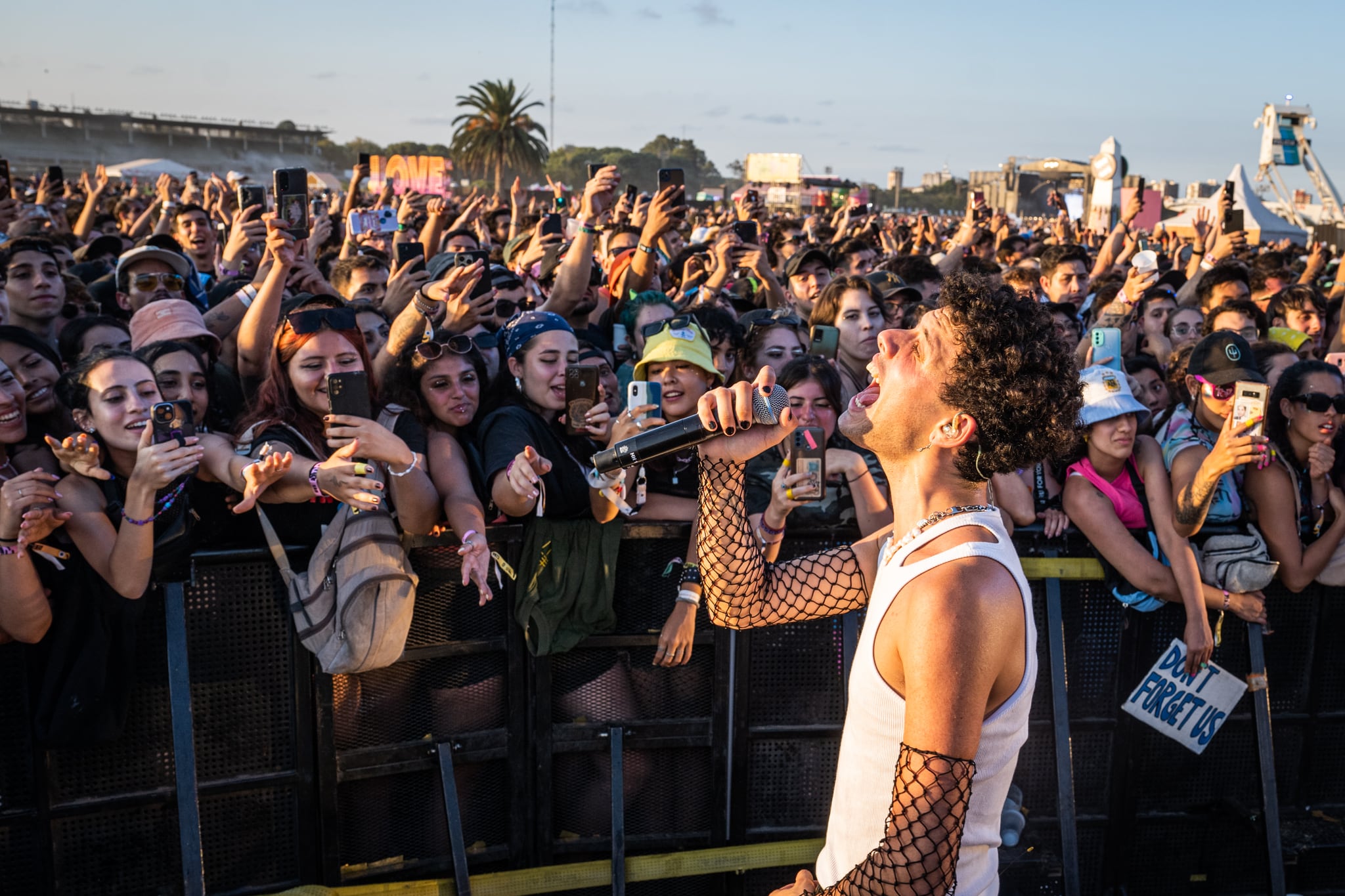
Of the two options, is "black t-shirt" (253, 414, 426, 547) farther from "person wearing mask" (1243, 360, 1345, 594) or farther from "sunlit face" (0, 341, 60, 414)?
"person wearing mask" (1243, 360, 1345, 594)

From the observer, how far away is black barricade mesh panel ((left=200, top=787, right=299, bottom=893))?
11.5 feet

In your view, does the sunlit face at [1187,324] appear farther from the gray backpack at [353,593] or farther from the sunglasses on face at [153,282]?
the sunglasses on face at [153,282]

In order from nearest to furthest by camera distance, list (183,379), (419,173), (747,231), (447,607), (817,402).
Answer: (447,607), (183,379), (817,402), (747,231), (419,173)

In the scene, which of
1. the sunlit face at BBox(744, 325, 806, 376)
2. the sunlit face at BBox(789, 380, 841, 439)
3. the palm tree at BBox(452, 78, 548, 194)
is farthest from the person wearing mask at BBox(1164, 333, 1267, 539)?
the palm tree at BBox(452, 78, 548, 194)

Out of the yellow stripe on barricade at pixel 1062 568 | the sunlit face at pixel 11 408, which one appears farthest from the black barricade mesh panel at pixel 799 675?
the sunlit face at pixel 11 408

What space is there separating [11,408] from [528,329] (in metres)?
1.80

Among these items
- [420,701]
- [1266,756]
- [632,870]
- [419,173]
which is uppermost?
[419,173]

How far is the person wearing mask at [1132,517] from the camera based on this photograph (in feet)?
12.7

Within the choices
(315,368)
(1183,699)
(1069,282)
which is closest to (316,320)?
(315,368)

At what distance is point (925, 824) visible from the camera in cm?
185

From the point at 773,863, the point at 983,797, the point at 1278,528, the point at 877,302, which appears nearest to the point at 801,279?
the point at 877,302

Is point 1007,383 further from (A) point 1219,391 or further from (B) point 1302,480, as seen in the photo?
(B) point 1302,480

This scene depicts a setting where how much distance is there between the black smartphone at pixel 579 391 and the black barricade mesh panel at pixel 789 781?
1437 mm

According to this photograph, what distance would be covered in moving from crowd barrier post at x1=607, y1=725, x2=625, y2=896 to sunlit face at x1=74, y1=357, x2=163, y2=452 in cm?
192
